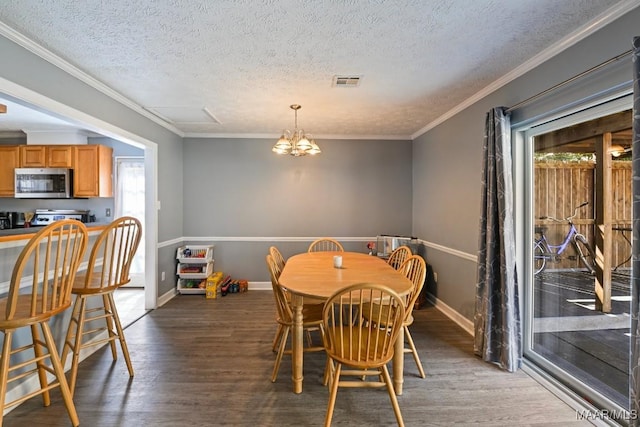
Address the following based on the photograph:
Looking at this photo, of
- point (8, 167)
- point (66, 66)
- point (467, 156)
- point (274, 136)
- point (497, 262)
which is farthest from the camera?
point (274, 136)

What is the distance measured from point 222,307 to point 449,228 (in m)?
3.08

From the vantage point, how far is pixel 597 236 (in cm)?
205

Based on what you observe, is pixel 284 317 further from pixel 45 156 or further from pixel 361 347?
pixel 45 156

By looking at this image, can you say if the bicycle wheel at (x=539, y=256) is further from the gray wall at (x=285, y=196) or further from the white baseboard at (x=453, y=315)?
the gray wall at (x=285, y=196)

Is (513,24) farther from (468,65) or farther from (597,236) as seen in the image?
(597,236)

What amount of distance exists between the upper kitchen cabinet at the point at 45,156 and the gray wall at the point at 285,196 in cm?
165

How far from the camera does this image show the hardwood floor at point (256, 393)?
5.98 feet

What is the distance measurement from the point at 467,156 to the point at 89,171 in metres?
5.14

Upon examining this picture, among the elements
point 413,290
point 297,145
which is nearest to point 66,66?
point 297,145

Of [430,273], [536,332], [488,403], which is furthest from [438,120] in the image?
[488,403]

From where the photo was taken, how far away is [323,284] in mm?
2064

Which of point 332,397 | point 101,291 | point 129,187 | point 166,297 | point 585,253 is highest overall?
point 129,187

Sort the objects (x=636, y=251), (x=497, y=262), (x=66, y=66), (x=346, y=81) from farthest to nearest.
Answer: (x=346, y=81) < (x=497, y=262) < (x=66, y=66) < (x=636, y=251)

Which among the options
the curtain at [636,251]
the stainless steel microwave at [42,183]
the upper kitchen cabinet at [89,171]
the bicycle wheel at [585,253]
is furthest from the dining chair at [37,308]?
the bicycle wheel at [585,253]
